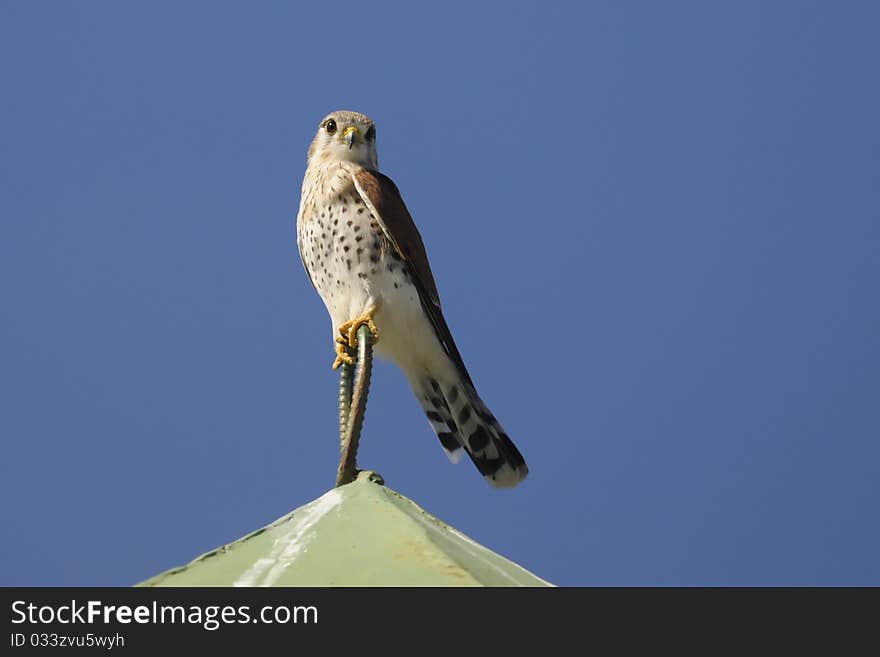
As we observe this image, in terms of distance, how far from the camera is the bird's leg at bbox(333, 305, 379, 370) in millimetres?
3559

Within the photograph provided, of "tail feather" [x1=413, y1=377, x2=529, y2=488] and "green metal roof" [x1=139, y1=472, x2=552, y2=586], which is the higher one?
"tail feather" [x1=413, y1=377, x2=529, y2=488]

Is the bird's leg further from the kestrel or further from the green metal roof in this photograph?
the green metal roof

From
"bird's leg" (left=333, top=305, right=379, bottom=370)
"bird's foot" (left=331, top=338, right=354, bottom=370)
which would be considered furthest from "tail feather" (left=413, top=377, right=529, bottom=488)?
"bird's foot" (left=331, top=338, right=354, bottom=370)

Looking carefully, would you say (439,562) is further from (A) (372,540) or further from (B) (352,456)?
(B) (352,456)

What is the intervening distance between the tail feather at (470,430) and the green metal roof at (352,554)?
162 centimetres

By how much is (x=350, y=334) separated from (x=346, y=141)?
127 centimetres

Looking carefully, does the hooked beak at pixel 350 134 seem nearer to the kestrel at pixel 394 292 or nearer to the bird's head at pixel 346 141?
the bird's head at pixel 346 141

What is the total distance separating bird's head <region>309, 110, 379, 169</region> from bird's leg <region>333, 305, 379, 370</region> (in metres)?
0.83

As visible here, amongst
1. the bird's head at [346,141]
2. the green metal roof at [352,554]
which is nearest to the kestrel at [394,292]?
the bird's head at [346,141]

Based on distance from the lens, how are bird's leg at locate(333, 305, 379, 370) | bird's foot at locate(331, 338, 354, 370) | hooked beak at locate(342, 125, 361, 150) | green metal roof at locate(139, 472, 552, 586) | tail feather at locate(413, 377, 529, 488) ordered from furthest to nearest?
hooked beak at locate(342, 125, 361, 150)
tail feather at locate(413, 377, 529, 488)
bird's leg at locate(333, 305, 379, 370)
bird's foot at locate(331, 338, 354, 370)
green metal roof at locate(139, 472, 552, 586)

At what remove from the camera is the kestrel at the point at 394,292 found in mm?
4391

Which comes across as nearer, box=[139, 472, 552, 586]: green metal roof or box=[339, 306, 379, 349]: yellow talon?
box=[139, 472, 552, 586]: green metal roof
